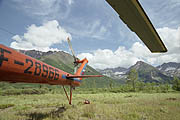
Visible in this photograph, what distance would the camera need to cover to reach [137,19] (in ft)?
4.56

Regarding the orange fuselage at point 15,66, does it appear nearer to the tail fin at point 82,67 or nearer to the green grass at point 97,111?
the green grass at point 97,111

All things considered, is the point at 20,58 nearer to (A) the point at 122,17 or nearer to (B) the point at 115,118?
(A) the point at 122,17

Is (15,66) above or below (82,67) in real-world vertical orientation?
below

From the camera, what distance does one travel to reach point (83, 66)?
12656 mm

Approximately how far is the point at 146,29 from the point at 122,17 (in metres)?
0.42

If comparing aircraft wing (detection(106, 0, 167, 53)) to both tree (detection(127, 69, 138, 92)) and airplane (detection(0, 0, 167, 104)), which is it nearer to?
airplane (detection(0, 0, 167, 104))

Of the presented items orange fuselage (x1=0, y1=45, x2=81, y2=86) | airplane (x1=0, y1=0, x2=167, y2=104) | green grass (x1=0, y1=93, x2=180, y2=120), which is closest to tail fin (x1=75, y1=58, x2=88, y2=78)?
green grass (x1=0, y1=93, x2=180, y2=120)

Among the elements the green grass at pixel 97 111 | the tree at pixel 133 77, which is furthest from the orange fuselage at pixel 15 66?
the tree at pixel 133 77

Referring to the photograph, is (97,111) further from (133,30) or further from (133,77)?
(133,77)

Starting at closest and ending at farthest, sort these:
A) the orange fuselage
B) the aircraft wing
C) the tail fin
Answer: the aircraft wing, the orange fuselage, the tail fin

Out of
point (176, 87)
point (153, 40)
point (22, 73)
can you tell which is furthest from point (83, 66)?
point (176, 87)

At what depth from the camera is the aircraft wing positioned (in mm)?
1149

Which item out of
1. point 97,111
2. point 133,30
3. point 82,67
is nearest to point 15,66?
point 133,30

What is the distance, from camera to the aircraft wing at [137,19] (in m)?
1.15
